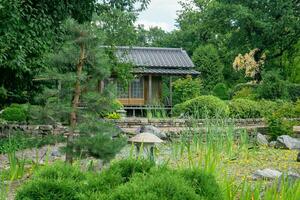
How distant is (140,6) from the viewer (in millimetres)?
11125

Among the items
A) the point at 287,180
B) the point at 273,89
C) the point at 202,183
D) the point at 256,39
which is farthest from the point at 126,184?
the point at 256,39

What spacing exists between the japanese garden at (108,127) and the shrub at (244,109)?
4 centimetres

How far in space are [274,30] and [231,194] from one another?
22.1 m

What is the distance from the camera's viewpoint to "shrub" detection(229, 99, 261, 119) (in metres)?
16.3

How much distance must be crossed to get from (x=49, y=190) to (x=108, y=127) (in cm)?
202

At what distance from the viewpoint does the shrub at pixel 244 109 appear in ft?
53.4

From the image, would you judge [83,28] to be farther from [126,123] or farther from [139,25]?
[126,123]

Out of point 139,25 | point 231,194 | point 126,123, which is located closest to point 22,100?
point 126,123

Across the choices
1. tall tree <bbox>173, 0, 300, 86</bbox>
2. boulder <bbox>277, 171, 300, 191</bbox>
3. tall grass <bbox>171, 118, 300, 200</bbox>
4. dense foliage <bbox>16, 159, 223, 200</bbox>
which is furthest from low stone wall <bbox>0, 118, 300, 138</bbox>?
tall tree <bbox>173, 0, 300, 86</bbox>

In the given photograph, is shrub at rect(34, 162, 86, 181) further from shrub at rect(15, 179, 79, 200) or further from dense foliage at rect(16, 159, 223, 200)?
shrub at rect(15, 179, 79, 200)

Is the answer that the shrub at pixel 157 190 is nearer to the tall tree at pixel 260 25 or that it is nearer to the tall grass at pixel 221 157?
the tall grass at pixel 221 157

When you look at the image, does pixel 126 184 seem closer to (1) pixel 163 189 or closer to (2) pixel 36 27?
(1) pixel 163 189

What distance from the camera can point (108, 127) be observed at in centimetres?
554

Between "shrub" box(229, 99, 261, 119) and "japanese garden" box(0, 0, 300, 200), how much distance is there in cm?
4
